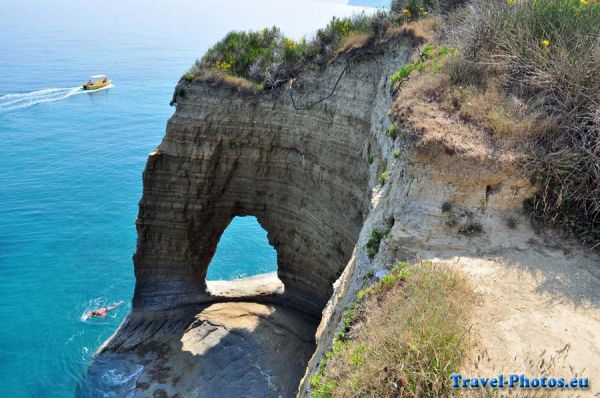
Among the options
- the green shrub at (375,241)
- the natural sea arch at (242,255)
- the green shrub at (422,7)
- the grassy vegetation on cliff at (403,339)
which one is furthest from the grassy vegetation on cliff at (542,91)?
the natural sea arch at (242,255)

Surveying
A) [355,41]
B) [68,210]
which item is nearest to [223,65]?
[355,41]

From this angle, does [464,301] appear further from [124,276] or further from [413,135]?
[124,276]

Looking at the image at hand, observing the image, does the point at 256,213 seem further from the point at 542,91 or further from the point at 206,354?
the point at 542,91

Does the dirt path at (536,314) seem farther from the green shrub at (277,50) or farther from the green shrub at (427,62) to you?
the green shrub at (277,50)

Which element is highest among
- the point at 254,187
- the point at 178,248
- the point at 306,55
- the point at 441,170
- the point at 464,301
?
the point at 306,55

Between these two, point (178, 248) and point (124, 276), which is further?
point (124, 276)

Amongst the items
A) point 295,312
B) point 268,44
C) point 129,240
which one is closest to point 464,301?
point 295,312

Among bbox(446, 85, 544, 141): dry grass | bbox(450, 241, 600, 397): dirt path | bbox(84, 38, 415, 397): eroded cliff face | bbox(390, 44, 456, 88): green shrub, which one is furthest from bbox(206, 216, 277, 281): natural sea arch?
bbox(450, 241, 600, 397): dirt path
